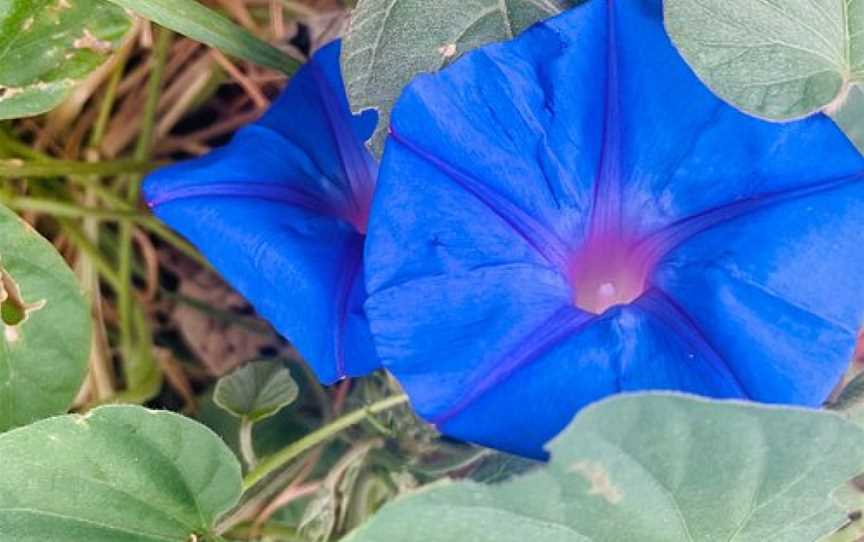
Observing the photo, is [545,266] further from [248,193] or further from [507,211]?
[248,193]

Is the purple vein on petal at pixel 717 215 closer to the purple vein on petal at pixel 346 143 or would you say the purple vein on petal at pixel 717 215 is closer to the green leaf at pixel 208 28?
the purple vein on petal at pixel 346 143

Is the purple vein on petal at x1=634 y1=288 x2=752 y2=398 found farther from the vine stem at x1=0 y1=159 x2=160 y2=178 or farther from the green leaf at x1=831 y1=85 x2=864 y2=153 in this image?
the vine stem at x1=0 y1=159 x2=160 y2=178

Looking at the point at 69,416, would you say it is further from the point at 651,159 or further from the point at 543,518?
the point at 651,159

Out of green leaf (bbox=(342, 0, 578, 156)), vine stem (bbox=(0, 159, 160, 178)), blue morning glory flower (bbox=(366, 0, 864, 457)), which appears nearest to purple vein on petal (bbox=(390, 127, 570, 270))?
blue morning glory flower (bbox=(366, 0, 864, 457))

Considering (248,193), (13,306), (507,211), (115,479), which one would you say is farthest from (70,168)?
(507,211)

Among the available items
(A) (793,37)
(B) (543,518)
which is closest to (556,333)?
(B) (543,518)

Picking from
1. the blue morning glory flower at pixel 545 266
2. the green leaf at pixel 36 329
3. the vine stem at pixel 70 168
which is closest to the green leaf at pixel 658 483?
the blue morning glory flower at pixel 545 266
